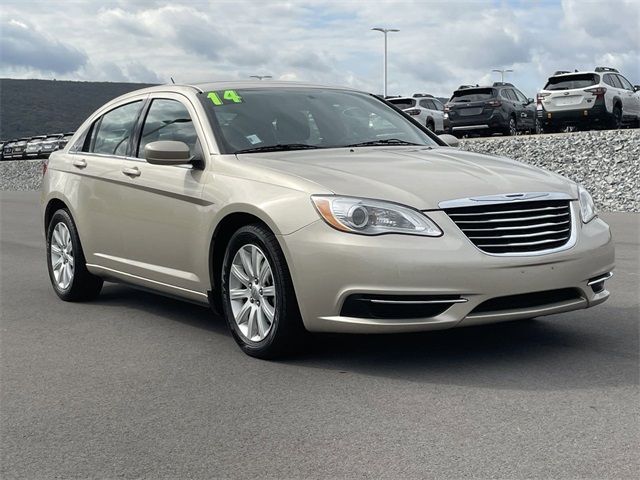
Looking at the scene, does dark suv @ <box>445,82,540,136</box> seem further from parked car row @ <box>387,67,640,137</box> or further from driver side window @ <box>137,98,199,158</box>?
driver side window @ <box>137,98,199,158</box>

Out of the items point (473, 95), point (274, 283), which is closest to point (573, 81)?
point (473, 95)

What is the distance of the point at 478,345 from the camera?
19.2ft

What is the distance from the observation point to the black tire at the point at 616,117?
2641 centimetres

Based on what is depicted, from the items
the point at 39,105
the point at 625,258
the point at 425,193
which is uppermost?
the point at 425,193

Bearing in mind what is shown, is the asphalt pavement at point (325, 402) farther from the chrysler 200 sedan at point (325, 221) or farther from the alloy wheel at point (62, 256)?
the alloy wheel at point (62, 256)

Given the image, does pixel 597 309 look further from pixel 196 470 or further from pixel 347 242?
pixel 196 470

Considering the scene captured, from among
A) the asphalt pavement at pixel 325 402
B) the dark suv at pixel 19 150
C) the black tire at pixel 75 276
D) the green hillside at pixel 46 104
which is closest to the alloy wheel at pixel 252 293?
the asphalt pavement at pixel 325 402

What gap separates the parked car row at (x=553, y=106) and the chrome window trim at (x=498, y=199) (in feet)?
65.8

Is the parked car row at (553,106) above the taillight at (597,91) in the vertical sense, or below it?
below

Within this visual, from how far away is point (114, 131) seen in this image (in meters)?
7.57

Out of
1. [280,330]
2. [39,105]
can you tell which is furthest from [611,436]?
[39,105]

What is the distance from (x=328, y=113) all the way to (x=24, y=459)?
3.46m

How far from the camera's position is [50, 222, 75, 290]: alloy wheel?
7891 mm

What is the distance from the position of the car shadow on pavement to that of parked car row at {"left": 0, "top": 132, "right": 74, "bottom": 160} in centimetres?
4473
